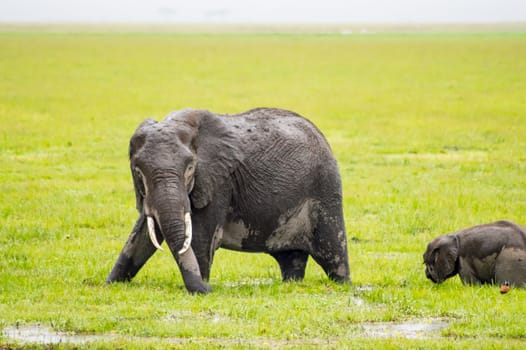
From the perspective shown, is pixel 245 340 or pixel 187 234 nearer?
pixel 245 340

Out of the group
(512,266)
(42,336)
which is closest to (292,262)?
(512,266)

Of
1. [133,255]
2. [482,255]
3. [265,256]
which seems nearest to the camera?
[482,255]

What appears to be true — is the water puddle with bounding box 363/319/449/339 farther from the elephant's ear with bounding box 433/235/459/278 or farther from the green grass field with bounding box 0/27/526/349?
the elephant's ear with bounding box 433/235/459/278

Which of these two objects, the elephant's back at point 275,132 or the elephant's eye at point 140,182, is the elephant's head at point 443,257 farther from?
the elephant's eye at point 140,182

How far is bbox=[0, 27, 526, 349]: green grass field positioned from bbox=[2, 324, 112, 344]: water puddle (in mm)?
109

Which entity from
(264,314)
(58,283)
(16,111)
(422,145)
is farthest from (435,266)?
(16,111)

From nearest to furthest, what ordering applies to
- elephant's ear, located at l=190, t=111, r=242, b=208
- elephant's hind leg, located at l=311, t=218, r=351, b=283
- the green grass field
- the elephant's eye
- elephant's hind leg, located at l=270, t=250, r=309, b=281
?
the green grass field → the elephant's eye → elephant's ear, located at l=190, t=111, r=242, b=208 → elephant's hind leg, located at l=311, t=218, r=351, b=283 → elephant's hind leg, located at l=270, t=250, r=309, b=281

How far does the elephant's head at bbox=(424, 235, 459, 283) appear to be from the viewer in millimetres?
11297

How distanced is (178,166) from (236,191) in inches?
40.9

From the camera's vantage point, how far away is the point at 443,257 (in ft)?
37.2

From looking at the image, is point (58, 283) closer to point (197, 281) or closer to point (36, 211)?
point (197, 281)

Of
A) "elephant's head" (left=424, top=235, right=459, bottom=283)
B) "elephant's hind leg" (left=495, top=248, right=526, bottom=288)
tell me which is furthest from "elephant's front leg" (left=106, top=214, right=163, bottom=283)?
"elephant's hind leg" (left=495, top=248, right=526, bottom=288)

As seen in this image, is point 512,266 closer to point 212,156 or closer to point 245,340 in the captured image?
point 212,156

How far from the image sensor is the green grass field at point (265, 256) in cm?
897
